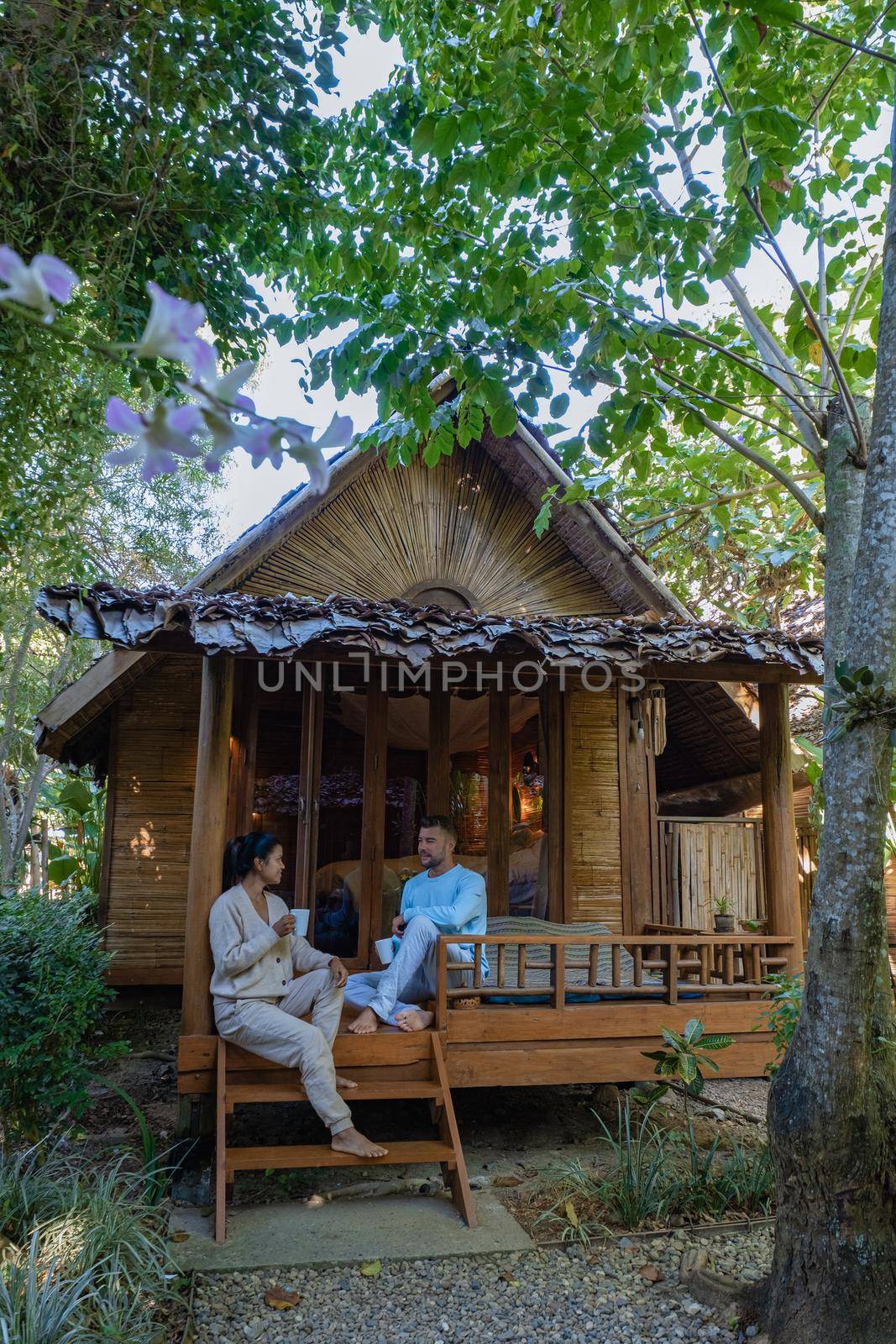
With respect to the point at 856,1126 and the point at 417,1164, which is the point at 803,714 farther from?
the point at 856,1126

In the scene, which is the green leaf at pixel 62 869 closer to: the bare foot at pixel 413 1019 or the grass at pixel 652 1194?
the bare foot at pixel 413 1019

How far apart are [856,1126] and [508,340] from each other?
3643mm

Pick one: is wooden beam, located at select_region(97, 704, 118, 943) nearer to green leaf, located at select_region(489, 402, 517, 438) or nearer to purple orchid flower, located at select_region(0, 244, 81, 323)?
green leaf, located at select_region(489, 402, 517, 438)

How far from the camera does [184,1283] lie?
3947 mm

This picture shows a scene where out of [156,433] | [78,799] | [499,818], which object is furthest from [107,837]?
[156,433]

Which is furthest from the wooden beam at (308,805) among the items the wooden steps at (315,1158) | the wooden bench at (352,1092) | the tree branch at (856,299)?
the tree branch at (856,299)

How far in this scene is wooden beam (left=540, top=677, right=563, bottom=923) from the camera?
24.5 feet

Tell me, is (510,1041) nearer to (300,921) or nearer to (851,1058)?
(300,921)

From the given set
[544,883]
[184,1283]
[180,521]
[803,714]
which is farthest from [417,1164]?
[180,521]

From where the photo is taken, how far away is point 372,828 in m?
6.96

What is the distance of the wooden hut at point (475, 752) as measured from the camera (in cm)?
561

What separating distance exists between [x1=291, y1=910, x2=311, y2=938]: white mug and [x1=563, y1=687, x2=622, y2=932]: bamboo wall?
2470 mm

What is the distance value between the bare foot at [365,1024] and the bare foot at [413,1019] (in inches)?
5.3

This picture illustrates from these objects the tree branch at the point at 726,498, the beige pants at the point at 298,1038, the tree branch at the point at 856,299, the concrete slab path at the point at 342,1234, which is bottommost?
the concrete slab path at the point at 342,1234
